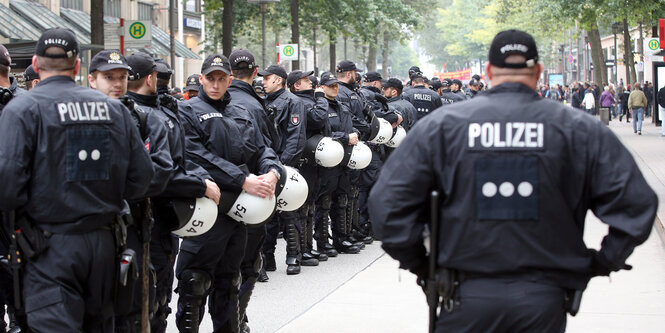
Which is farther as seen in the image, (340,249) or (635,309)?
(340,249)

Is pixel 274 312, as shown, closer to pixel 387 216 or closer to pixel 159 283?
pixel 159 283

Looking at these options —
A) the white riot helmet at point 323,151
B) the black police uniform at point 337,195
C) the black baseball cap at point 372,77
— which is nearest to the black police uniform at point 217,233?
the white riot helmet at point 323,151

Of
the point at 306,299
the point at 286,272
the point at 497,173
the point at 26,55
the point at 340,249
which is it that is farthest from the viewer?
the point at 26,55

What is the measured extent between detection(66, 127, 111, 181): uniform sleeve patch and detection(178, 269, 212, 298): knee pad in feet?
4.72

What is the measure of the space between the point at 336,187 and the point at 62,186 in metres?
6.59

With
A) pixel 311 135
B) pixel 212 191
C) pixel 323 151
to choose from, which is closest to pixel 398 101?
pixel 311 135

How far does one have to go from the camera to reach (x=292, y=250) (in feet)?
32.8

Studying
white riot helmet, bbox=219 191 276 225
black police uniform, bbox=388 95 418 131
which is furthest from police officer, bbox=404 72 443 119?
white riot helmet, bbox=219 191 276 225

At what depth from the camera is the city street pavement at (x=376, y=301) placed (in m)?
7.51

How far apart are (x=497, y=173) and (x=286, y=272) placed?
648 cm

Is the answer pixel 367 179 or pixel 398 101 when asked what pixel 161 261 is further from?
pixel 398 101

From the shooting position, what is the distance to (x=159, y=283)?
577cm

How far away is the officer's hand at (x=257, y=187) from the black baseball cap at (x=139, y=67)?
0.95 meters

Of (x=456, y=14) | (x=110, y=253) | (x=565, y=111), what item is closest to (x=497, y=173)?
(x=565, y=111)
